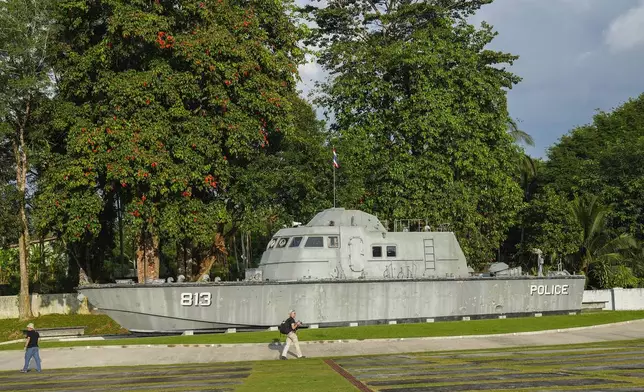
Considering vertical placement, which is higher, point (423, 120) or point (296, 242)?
point (423, 120)

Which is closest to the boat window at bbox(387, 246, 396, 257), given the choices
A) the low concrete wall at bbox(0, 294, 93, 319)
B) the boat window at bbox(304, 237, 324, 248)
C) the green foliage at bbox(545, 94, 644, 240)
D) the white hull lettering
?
the boat window at bbox(304, 237, 324, 248)

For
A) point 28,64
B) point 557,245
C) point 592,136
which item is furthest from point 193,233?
point 592,136

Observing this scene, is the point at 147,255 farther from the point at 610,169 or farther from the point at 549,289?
the point at 610,169

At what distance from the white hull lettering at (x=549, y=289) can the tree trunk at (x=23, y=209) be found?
86.8ft

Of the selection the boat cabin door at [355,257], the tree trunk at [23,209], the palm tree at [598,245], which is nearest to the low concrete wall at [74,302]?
the tree trunk at [23,209]

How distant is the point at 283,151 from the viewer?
40.0 meters

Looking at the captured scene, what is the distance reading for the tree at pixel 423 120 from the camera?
42250 mm

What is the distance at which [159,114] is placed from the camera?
34875 mm

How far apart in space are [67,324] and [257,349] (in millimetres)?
19147

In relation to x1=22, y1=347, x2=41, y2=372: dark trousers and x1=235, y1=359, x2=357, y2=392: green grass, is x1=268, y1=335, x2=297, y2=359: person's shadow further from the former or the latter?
x1=22, y1=347, x2=41, y2=372: dark trousers

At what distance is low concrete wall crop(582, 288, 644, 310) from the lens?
41219 millimetres

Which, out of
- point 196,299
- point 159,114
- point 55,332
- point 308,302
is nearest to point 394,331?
point 308,302

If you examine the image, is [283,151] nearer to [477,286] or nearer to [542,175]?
[477,286]

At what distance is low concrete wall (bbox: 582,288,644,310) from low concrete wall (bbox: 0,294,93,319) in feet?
96.5
